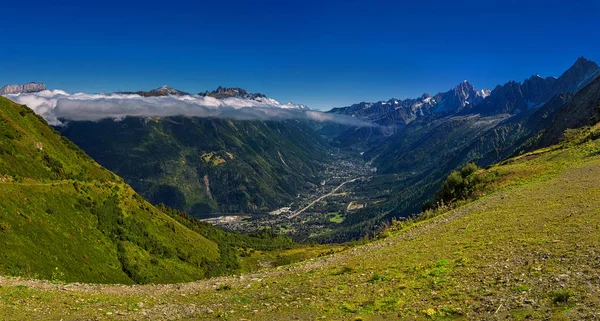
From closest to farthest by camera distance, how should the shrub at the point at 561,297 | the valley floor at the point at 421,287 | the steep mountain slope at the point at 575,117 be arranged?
the shrub at the point at 561,297 → the valley floor at the point at 421,287 → the steep mountain slope at the point at 575,117

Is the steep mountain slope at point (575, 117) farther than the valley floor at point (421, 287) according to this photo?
Yes

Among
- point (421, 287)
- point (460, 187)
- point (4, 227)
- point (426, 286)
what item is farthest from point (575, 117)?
point (4, 227)

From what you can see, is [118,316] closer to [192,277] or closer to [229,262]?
[192,277]

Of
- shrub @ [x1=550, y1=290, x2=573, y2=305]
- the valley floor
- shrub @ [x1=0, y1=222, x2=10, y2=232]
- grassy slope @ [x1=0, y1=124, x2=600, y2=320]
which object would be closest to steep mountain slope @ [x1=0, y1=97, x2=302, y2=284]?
shrub @ [x1=0, y1=222, x2=10, y2=232]

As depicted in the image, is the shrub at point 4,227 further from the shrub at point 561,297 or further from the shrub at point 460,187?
the shrub at point 460,187

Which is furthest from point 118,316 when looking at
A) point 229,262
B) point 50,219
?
point 229,262

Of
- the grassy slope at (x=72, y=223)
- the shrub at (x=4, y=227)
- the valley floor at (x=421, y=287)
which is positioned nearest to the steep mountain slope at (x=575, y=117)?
the valley floor at (x=421, y=287)

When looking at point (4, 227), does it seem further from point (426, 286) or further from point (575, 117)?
point (575, 117)
